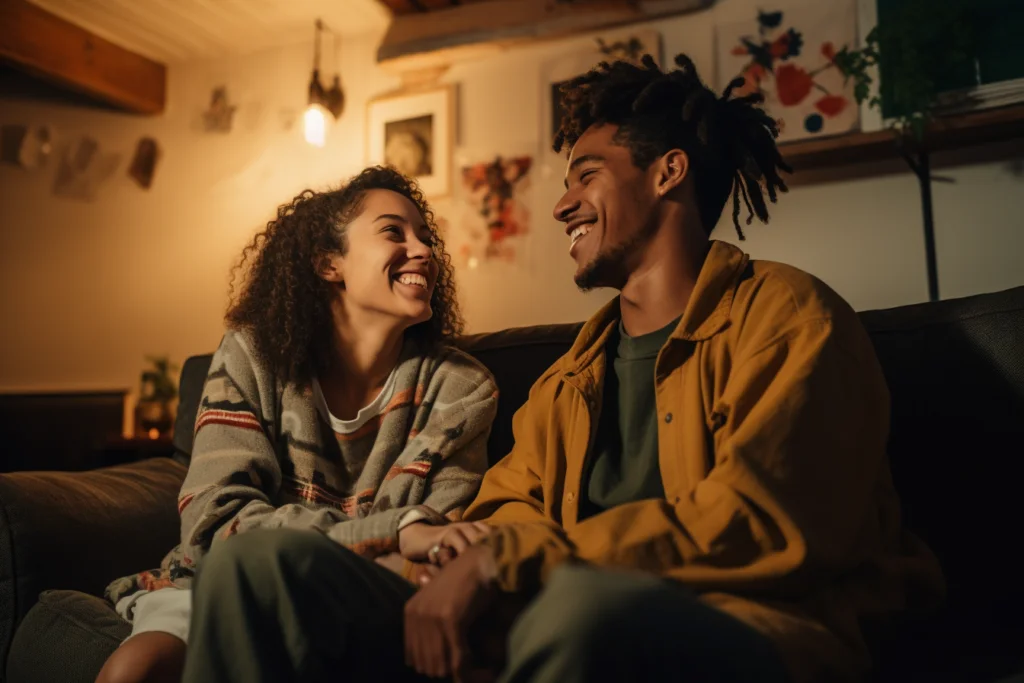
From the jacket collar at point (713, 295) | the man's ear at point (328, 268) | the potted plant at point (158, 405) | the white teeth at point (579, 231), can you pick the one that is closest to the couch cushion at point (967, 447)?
the jacket collar at point (713, 295)

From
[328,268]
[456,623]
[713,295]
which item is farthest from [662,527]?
[328,268]

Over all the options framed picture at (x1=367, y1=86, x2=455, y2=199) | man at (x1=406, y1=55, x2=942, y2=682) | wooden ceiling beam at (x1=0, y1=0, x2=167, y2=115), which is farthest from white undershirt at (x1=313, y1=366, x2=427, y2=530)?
wooden ceiling beam at (x1=0, y1=0, x2=167, y2=115)

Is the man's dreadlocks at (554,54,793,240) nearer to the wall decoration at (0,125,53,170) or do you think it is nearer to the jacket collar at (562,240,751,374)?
the jacket collar at (562,240,751,374)

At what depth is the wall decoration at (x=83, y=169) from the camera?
13.3 feet

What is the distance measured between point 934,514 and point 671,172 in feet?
2.42

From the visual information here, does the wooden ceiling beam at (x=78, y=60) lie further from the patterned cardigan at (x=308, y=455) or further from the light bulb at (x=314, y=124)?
the patterned cardigan at (x=308, y=455)

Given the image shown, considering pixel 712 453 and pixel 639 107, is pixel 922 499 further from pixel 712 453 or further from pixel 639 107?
pixel 639 107

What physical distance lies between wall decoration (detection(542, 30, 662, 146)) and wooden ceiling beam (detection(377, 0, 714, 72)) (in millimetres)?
70

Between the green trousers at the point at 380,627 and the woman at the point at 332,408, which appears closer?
the green trousers at the point at 380,627

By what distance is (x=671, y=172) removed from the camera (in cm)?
137

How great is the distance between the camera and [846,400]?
3.21 feet

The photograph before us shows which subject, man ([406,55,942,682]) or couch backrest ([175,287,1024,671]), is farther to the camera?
couch backrest ([175,287,1024,671])

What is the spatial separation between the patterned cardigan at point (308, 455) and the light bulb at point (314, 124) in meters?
2.04

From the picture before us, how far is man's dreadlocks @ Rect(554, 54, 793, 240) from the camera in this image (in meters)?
1.39
